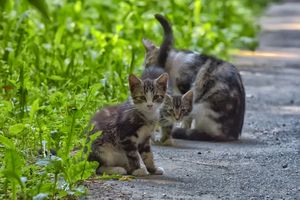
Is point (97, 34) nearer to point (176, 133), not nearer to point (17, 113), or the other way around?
point (176, 133)

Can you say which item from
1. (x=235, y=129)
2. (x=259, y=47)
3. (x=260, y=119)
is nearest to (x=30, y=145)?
(x=235, y=129)

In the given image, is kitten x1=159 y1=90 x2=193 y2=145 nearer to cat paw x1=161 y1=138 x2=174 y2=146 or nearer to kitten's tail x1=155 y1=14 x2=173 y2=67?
cat paw x1=161 y1=138 x2=174 y2=146

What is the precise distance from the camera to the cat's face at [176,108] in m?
7.57

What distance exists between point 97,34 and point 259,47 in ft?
20.5

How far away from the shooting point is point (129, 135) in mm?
6004

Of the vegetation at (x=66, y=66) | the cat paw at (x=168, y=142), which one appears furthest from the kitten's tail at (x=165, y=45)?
the cat paw at (x=168, y=142)

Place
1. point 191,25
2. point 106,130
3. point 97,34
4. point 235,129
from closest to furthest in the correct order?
point 106,130, point 235,129, point 97,34, point 191,25

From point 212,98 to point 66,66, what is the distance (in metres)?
1.94

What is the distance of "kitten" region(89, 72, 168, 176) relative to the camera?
5977 mm

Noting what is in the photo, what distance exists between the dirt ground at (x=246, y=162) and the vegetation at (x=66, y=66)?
0.42 meters

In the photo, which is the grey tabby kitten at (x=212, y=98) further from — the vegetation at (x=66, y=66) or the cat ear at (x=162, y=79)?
the cat ear at (x=162, y=79)

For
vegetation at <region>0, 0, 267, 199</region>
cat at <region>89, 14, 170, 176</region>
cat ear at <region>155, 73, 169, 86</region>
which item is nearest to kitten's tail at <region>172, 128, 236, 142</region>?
vegetation at <region>0, 0, 267, 199</region>

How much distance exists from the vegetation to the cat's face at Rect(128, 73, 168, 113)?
451 millimetres

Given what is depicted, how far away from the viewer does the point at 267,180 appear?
6113mm
